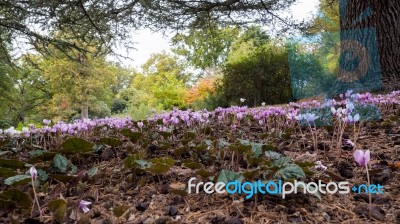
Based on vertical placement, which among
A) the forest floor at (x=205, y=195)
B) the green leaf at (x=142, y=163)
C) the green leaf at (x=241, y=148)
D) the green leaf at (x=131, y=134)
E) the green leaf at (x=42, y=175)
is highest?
the green leaf at (x=131, y=134)

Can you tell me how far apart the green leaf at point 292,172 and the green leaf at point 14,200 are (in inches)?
37.9

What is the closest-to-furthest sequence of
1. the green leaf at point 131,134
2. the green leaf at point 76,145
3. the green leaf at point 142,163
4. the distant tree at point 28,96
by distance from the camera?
the green leaf at point 142,163 < the green leaf at point 76,145 < the green leaf at point 131,134 < the distant tree at point 28,96

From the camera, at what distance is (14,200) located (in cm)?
121

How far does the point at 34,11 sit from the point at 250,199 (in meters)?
5.48

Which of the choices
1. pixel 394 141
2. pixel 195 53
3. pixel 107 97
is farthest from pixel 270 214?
pixel 195 53

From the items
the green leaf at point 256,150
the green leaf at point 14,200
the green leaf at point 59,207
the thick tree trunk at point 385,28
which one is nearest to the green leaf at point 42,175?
the green leaf at point 14,200

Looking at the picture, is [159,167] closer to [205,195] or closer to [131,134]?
[205,195]

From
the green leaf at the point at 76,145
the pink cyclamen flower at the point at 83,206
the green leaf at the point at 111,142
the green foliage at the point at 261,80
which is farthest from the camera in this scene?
the green foliage at the point at 261,80

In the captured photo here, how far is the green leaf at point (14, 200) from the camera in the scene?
1.19 m

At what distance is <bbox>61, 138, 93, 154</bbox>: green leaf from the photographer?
1938 mm

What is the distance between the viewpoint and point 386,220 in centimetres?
120

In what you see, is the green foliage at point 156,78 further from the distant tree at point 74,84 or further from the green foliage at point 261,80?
the green foliage at point 261,80

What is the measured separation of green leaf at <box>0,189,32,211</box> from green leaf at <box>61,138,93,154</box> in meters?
0.72

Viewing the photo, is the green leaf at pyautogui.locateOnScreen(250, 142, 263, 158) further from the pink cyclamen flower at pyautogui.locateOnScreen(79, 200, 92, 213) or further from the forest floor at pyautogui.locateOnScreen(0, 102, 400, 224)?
Result: the pink cyclamen flower at pyautogui.locateOnScreen(79, 200, 92, 213)
